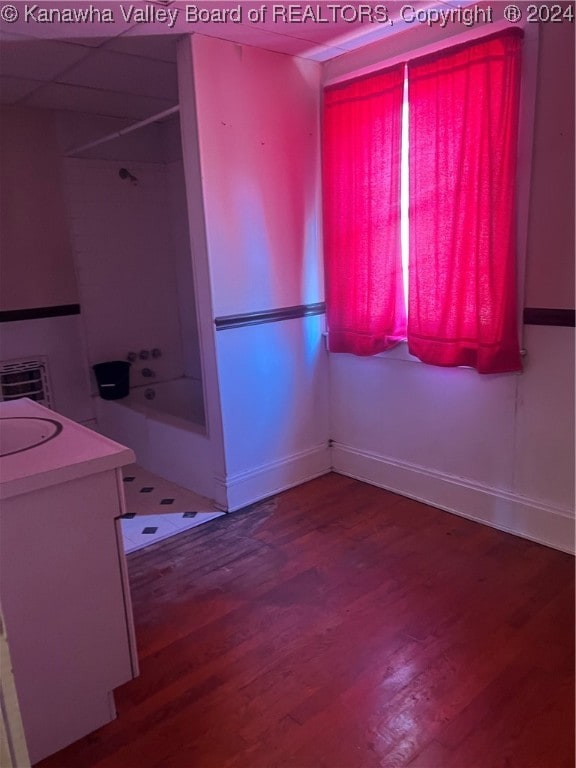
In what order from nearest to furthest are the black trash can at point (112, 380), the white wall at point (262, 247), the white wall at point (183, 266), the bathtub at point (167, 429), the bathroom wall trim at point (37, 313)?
the white wall at point (262, 247) < the bathtub at point (167, 429) < the bathroom wall trim at point (37, 313) < the black trash can at point (112, 380) < the white wall at point (183, 266)

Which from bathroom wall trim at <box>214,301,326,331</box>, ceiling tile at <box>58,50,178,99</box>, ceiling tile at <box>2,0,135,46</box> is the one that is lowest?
bathroom wall trim at <box>214,301,326,331</box>

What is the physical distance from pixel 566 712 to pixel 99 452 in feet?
4.60

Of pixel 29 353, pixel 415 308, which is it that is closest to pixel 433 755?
pixel 415 308

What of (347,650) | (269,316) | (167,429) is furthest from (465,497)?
(167,429)

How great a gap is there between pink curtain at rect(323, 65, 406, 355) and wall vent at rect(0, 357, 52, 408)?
192 centimetres

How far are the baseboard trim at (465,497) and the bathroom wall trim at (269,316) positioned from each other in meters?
0.76

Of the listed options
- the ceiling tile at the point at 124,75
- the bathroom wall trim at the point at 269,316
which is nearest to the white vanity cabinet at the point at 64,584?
the bathroom wall trim at the point at 269,316

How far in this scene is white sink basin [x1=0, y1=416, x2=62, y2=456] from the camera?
1492 millimetres

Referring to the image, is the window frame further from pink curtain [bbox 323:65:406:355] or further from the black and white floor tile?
the black and white floor tile

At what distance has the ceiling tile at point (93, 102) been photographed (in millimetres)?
2988

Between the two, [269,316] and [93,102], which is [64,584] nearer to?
[269,316]

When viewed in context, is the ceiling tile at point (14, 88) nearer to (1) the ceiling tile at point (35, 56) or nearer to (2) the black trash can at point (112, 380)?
(1) the ceiling tile at point (35, 56)

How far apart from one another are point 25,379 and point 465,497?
8.72 ft

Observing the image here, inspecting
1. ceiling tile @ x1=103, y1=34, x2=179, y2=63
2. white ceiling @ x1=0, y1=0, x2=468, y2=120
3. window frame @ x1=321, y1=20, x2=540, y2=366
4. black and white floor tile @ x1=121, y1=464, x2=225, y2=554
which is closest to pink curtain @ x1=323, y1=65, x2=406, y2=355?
window frame @ x1=321, y1=20, x2=540, y2=366
